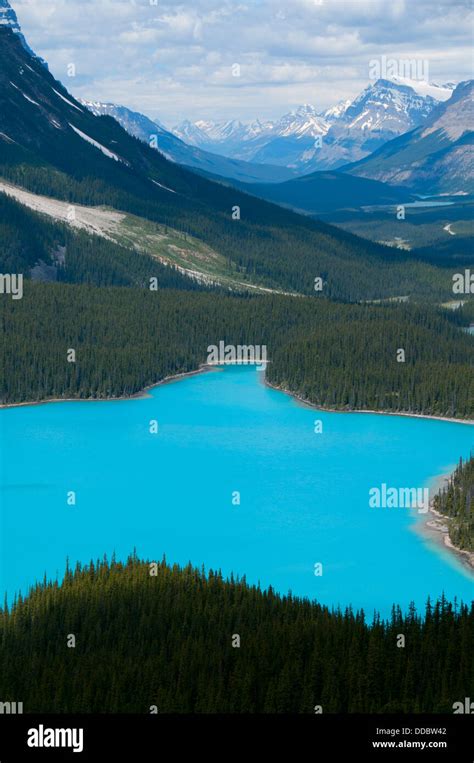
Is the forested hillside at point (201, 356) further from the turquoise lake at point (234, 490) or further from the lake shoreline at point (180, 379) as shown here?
the turquoise lake at point (234, 490)

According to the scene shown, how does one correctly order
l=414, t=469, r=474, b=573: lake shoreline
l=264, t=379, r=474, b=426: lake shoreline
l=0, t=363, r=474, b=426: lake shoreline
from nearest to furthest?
l=414, t=469, r=474, b=573: lake shoreline
l=264, t=379, r=474, b=426: lake shoreline
l=0, t=363, r=474, b=426: lake shoreline

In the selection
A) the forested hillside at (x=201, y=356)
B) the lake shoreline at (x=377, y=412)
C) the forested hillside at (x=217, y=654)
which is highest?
the forested hillside at (x=201, y=356)

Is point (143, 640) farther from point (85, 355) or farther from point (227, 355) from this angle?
point (227, 355)

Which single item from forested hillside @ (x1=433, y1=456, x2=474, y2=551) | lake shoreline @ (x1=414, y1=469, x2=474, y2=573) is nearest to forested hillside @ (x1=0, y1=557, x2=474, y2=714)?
lake shoreline @ (x1=414, y1=469, x2=474, y2=573)

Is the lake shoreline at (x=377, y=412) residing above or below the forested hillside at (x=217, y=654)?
above

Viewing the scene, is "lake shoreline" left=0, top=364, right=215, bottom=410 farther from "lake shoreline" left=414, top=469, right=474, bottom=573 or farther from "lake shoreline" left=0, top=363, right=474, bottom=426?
"lake shoreline" left=414, top=469, right=474, bottom=573

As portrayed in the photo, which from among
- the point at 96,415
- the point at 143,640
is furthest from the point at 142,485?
the point at 143,640

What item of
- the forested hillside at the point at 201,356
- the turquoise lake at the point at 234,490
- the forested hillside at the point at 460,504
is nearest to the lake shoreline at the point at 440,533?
the forested hillside at the point at 460,504
